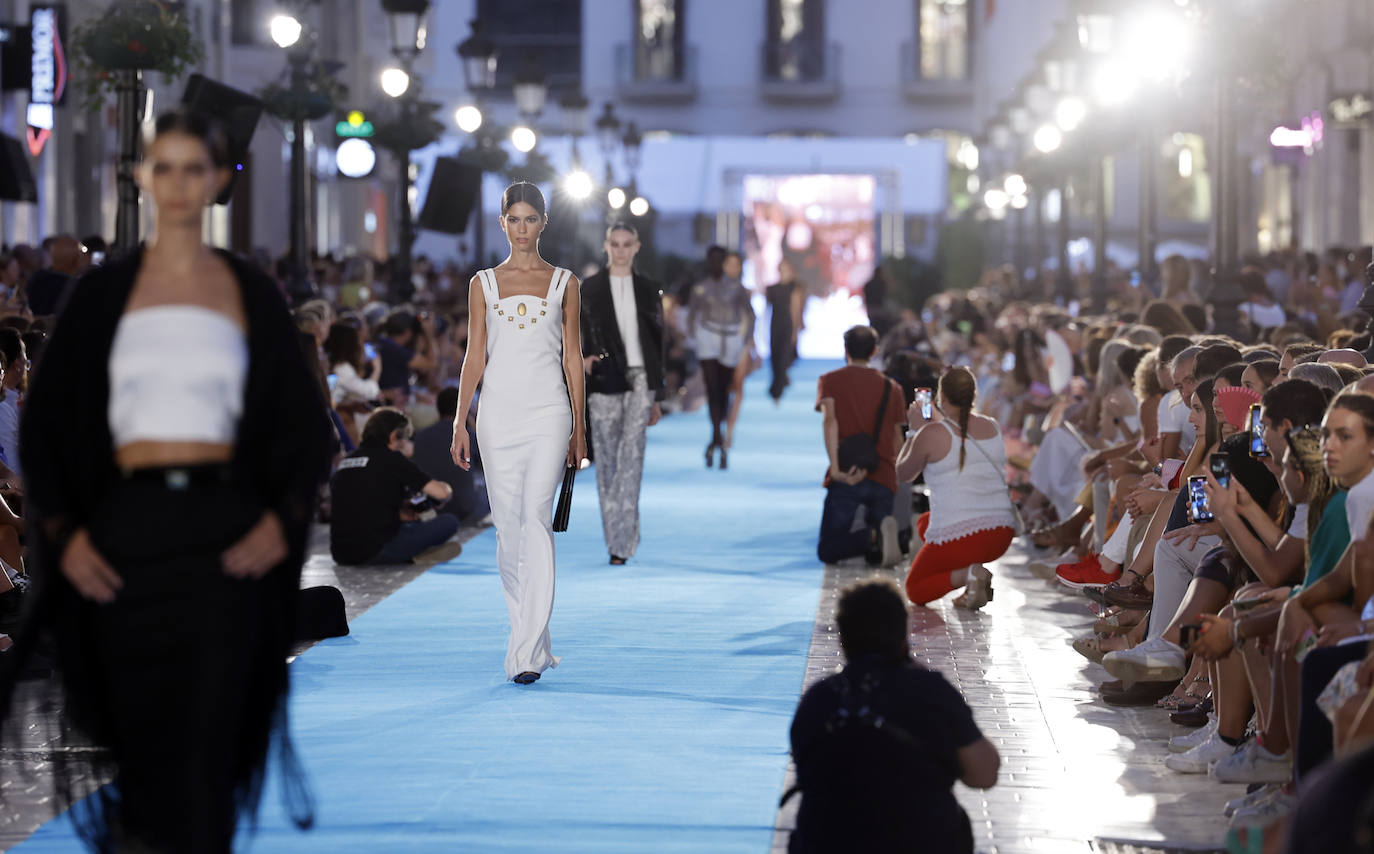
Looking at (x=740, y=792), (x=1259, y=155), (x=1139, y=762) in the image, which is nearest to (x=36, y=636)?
(x=740, y=792)

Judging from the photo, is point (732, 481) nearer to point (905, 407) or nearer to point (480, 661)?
point (905, 407)

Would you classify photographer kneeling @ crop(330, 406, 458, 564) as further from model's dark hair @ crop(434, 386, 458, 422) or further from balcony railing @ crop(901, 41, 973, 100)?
balcony railing @ crop(901, 41, 973, 100)

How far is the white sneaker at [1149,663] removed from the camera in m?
7.86

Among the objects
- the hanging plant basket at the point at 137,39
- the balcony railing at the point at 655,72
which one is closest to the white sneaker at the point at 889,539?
the hanging plant basket at the point at 137,39

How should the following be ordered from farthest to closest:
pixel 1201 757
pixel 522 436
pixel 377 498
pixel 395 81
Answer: pixel 395 81 → pixel 377 498 → pixel 522 436 → pixel 1201 757

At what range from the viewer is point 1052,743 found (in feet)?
24.3

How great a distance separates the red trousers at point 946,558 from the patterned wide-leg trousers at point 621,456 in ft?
6.86

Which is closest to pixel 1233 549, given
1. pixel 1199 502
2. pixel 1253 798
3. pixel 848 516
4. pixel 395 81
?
pixel 1199 502

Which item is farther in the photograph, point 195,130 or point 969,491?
point 969,491

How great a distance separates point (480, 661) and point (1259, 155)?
30.9 m

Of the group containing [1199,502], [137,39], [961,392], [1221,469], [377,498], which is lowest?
[377,498]

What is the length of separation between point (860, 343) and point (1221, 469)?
18.3 ft

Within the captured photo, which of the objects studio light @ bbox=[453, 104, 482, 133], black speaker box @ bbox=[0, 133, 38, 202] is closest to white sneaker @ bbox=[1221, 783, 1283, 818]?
studio light @ bbox=[453, 104, 482, 133]

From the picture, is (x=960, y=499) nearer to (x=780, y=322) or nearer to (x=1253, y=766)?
(x=1253, y=766)
